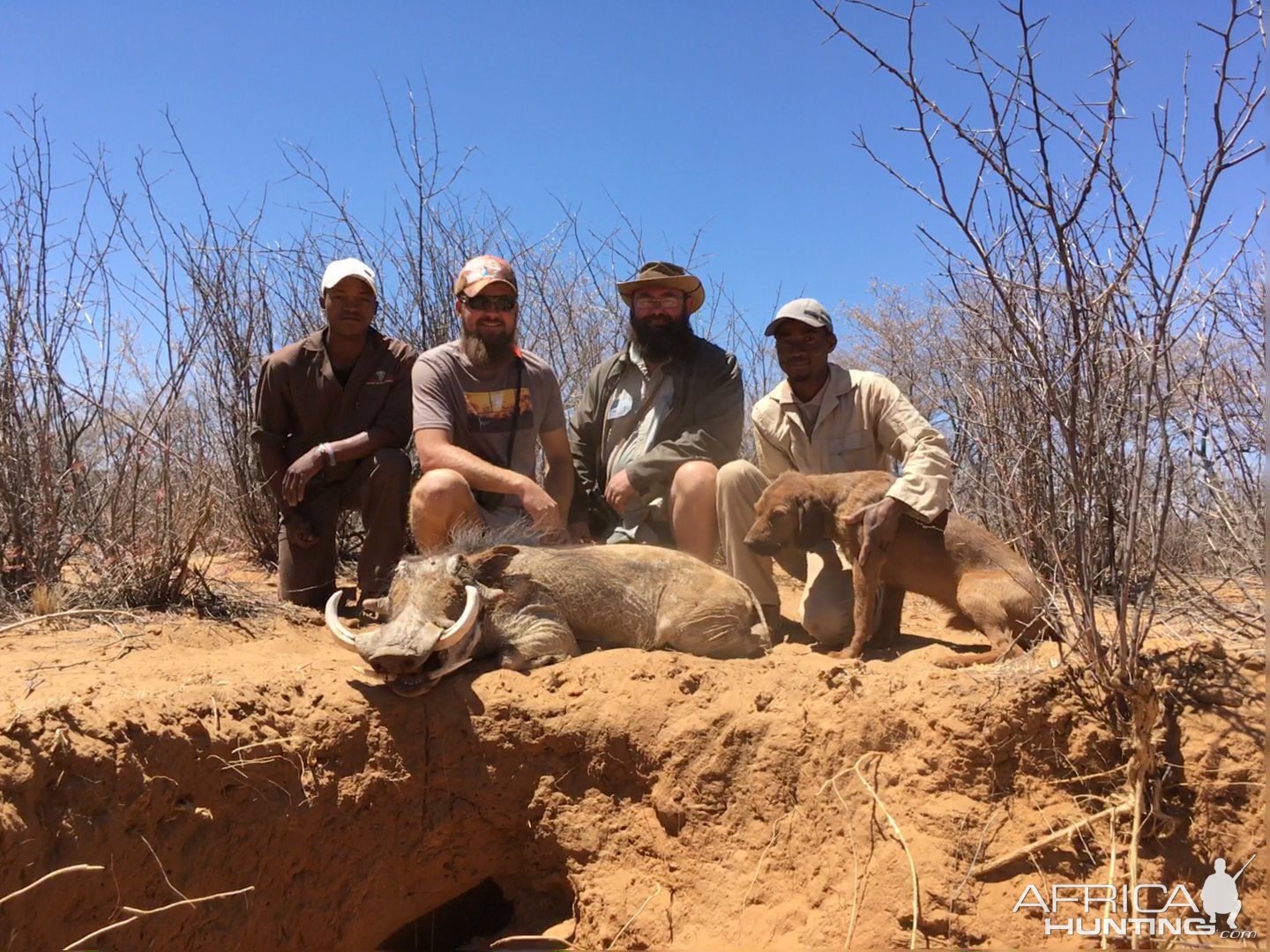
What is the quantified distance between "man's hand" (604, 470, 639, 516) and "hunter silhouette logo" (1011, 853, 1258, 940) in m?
2.84

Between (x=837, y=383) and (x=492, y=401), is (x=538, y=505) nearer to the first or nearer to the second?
(x=492, y=401)

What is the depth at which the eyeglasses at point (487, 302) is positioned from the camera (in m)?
5.18

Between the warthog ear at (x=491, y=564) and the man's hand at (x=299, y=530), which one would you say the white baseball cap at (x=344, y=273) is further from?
the warthog ear at (x=491, y=564)

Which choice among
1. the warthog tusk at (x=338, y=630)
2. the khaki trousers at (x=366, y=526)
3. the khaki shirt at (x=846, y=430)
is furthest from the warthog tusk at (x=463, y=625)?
the khaki shirt at (x=846, y=430)

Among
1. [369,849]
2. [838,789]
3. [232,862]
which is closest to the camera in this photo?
[838,789]

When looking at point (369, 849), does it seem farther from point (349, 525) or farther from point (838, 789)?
point (349, 525)

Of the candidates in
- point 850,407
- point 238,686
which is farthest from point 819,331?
point 238,686

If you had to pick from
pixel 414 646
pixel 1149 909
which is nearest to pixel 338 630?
pixel 414 646

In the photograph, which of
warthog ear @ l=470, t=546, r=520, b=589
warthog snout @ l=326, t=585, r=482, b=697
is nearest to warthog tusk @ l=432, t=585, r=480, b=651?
warthog snout @ l=326, t=585, r=482, b=697

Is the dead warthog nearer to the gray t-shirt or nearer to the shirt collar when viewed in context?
the gray t-shirt

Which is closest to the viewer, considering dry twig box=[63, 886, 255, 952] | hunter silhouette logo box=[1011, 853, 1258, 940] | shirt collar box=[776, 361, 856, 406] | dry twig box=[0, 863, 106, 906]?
hunter silhouette logo box=[1011, 853, 1258, 940]

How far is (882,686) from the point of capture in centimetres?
356

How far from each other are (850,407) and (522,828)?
2.67m

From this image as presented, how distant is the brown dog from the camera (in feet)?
13.1
